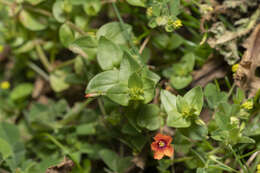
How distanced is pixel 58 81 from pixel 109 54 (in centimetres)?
80

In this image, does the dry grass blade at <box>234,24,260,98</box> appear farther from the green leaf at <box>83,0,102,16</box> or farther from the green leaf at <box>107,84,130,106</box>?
the green leaf at <box>83,0,102,16</box>

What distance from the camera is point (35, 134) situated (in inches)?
87.8

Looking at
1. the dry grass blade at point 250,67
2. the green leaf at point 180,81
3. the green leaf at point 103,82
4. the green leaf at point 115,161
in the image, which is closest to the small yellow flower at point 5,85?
the green leaf at point 115,161

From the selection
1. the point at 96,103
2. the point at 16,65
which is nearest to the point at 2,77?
the point at 16,65

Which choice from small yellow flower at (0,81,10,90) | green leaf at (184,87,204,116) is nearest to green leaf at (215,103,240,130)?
green leaf at (184,87,204,116)

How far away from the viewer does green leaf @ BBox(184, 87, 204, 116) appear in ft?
5.02

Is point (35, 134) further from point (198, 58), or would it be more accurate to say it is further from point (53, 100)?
point (198, 58)

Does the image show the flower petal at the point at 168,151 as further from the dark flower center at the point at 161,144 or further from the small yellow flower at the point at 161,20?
the small yellow flower at the point at 161,20

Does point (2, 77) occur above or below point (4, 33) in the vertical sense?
below

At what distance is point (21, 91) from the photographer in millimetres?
2510

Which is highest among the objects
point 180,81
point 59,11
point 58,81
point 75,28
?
point 59,11

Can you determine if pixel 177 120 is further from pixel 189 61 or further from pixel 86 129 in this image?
pixel 86 129

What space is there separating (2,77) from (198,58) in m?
1.82

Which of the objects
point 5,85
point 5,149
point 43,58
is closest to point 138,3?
point 43,58
